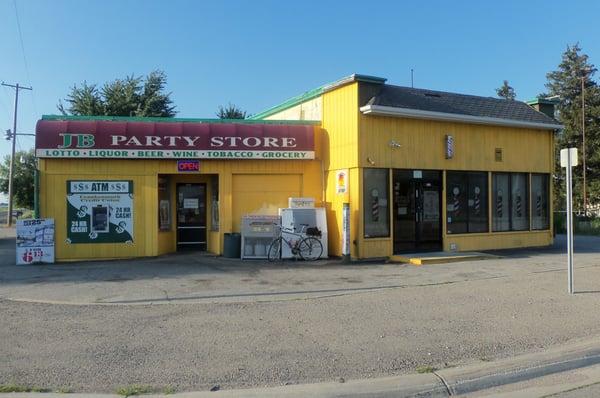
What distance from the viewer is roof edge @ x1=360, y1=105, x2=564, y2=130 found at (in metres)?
15.2

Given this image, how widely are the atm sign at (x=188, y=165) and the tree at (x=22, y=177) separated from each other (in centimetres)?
4082

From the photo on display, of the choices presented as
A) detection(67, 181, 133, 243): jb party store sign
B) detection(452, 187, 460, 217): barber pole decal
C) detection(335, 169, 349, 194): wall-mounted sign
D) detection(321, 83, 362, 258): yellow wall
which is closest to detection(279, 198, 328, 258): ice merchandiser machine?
detection(321, 83, 362, 258): yellow wall

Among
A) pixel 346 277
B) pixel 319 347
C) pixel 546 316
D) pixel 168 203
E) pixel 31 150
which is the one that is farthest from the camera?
pixel 31 150

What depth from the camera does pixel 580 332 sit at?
23.8ft

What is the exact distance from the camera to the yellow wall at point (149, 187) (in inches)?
622

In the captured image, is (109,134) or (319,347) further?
(109,134)

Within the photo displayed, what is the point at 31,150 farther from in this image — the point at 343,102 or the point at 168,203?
the point at 343,102

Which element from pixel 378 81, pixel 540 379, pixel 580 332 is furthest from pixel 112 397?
pixel 378 81

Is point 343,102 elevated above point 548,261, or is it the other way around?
point 343,102

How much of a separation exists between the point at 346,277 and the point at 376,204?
398 cm

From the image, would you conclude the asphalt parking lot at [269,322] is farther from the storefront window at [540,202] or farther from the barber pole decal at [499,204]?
the storefront window at [540,202]

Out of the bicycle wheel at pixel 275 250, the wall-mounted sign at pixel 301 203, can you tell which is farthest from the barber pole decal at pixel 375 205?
the bicycle wheel at pixel 275 250

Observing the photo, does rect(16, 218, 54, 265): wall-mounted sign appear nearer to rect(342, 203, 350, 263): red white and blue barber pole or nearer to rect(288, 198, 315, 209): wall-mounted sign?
rect(288, 198, 315, 209): wall-mounted sign

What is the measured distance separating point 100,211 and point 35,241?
1909mm
